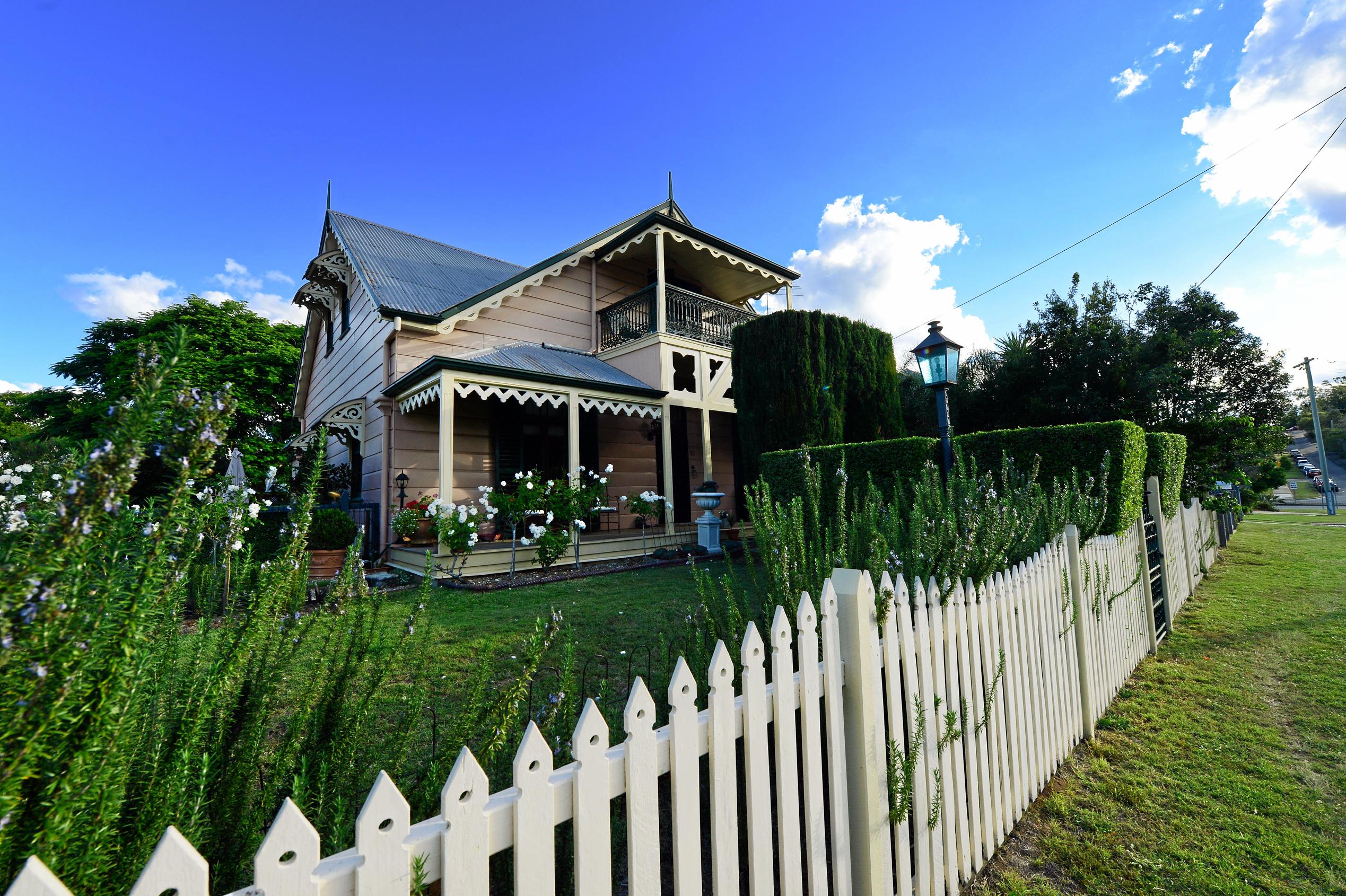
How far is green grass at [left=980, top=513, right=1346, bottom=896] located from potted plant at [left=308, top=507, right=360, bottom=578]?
763 centimetres

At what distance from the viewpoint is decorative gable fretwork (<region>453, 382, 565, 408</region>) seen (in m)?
8.16

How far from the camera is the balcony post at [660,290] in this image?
10258mm

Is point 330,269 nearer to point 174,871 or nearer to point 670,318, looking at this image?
point 670,318

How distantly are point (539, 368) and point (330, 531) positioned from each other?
13.1 feet

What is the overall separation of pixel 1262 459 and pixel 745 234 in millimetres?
11516

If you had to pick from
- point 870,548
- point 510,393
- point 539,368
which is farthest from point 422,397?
point 870,548

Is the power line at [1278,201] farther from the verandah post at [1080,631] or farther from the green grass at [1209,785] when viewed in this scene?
the verandah post at [1080,631]

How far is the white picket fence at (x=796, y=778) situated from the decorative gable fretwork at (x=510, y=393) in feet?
23.1

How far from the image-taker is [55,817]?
653 mm

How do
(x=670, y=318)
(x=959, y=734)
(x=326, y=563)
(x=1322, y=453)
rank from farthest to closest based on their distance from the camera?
(x=1322, y=453), (x=670, y=318), (x=326, y=563), (x=959, y=734)

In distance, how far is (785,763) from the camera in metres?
1.47

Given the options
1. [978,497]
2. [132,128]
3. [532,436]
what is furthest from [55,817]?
[132,128]

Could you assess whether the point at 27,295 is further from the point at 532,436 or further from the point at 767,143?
the point at 767,143

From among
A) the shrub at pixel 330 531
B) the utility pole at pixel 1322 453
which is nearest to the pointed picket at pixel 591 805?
the shrub at pixel 330 531
